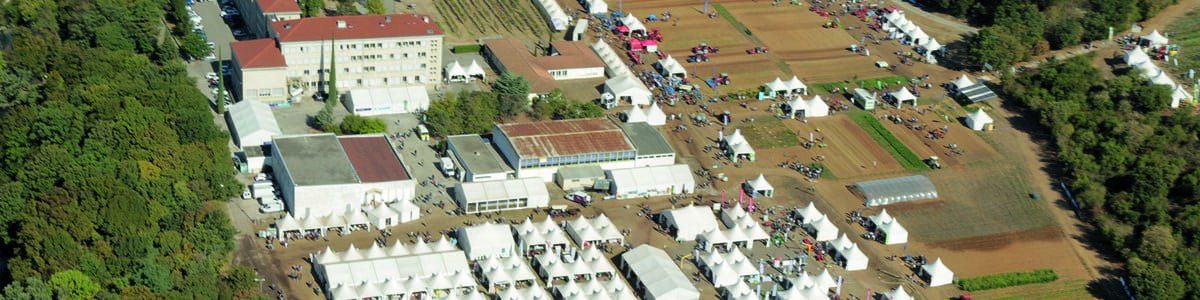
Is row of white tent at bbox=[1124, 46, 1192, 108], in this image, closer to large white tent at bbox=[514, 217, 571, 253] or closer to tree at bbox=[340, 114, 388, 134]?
large white tent at bbox=[514, 217, 571, 253]

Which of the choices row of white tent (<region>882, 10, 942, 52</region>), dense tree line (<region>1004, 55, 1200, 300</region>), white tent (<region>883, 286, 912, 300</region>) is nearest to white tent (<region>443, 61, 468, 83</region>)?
row of white tent (<region>882, 10, 942, 52</region>)

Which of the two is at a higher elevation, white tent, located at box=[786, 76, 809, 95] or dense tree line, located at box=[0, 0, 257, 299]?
white tent, located at box=[786, 76, 809, 95]

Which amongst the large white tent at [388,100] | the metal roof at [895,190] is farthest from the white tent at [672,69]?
the metal roof at [895,190]

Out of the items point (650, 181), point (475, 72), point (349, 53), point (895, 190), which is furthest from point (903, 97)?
point (349, 53)

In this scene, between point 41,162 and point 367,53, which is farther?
point 367,53

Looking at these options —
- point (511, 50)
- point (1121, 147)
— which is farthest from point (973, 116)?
point (511, 50)

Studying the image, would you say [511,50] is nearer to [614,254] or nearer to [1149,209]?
[614,254]
